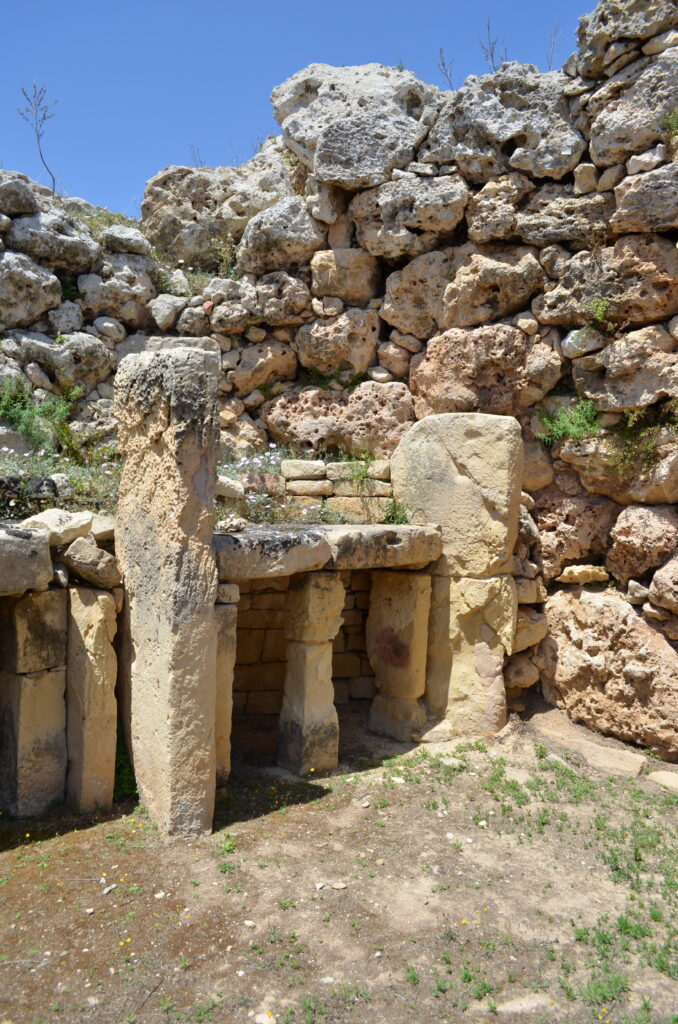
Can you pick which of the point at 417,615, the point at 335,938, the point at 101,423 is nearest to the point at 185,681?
the point at 335,938

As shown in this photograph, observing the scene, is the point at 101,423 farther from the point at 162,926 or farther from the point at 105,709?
the point at 162,926

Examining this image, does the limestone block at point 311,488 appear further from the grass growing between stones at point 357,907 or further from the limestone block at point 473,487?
the grass growing between stones at point 357,907

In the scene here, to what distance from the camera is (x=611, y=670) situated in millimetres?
7289

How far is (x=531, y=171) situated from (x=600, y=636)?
4.62m

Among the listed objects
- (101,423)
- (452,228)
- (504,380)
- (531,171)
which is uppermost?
(531,171)

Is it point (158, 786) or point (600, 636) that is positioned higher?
point (600, 636)

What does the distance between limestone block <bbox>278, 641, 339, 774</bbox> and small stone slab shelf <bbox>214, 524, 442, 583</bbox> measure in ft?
2.41

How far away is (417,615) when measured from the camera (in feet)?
23.0

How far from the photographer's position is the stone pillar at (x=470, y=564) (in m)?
6.90

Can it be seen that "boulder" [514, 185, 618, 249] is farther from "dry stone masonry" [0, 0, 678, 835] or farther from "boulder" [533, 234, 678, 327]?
"boulder" [533, 234, 678, 327]

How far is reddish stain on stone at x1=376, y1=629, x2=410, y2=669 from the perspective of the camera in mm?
7027

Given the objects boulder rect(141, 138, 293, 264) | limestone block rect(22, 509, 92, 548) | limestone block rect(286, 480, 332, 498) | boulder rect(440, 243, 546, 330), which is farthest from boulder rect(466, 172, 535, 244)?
limestone block rect(22, 509, 92, 548)

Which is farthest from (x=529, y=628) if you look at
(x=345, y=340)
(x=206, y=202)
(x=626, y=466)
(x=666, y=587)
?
(x=206, y=202)

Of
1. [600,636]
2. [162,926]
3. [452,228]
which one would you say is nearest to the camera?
[162,926]
